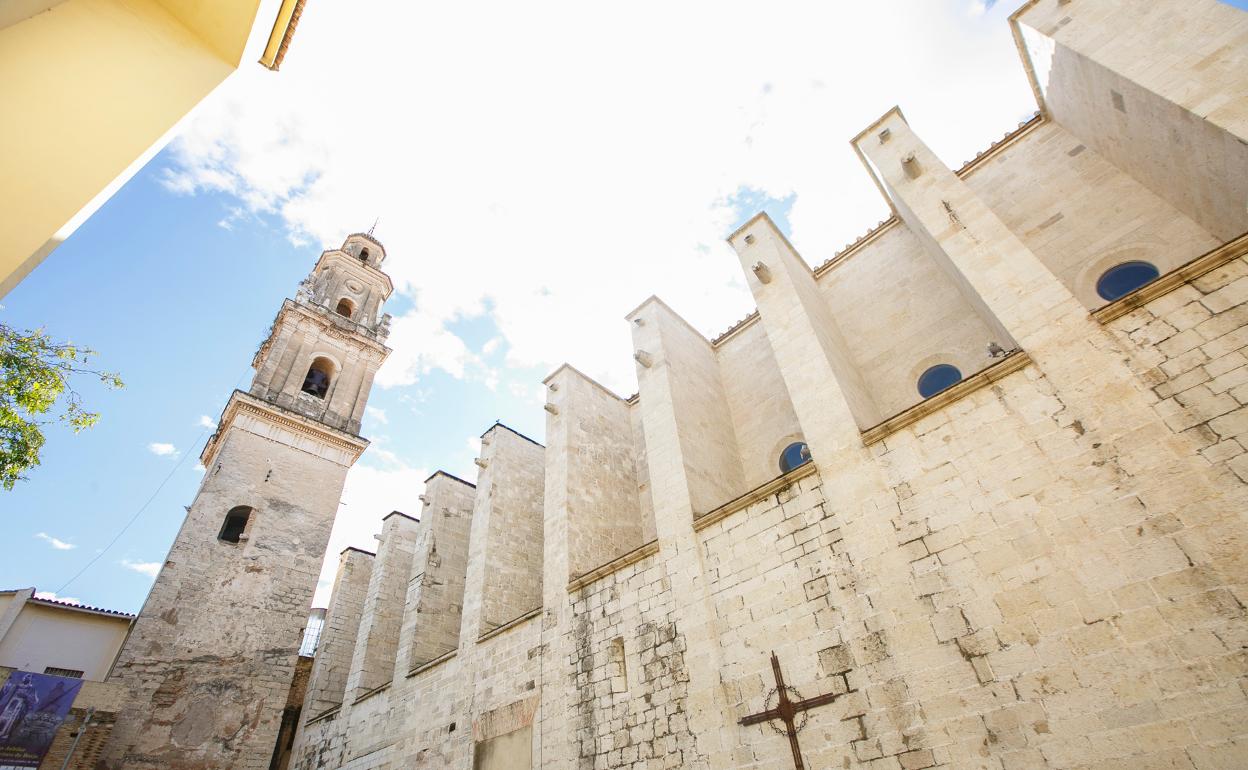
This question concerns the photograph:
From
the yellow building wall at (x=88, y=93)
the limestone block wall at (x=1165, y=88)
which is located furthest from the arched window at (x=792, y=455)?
the yellow building wall at (x=88, y=93)

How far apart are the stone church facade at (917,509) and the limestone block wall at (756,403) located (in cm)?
6

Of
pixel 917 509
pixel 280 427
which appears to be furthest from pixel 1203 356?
pixel 280 427

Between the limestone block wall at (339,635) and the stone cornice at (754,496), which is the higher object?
the limestone block wall at (339,635)

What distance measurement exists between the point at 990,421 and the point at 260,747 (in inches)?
633

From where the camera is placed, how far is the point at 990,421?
5629 millimetres

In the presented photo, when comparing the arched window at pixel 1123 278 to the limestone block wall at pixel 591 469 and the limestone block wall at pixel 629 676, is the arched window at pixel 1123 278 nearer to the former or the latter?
the limestone block wall at pixel 629 676

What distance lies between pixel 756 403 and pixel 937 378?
3.09m

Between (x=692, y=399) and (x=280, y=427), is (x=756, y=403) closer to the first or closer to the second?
(x=692, y=399)

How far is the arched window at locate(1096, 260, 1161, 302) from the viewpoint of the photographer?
301 inches

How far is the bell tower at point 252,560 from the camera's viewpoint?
39.7ft

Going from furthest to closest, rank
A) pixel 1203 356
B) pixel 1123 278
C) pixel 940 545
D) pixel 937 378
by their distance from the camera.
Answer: pixel 937 378, pixel 1123 278, pixel 940 545, pixel 1203 356

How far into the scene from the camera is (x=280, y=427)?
16734 mm

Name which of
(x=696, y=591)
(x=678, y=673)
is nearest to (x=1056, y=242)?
(x=696, y=591)

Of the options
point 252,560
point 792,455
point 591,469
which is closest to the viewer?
point 792,455
